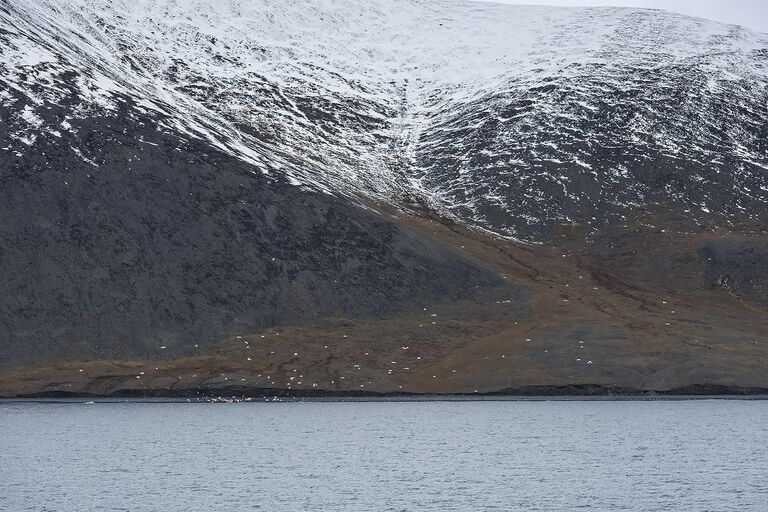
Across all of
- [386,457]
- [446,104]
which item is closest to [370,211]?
[446,104]

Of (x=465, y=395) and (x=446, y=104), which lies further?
(x=446, y=104)

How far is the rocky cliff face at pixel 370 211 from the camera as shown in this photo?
338 ft

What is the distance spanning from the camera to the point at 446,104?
18000 centimetres

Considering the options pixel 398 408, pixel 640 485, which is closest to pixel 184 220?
pixel 398 408

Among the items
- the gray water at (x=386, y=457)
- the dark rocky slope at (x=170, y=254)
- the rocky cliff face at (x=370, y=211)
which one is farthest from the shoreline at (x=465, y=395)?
the dark rocky slope at (x=170, y=254)

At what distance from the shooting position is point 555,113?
163 metres

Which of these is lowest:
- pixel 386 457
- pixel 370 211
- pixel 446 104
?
pixel 386 457

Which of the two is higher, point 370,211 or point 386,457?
point 370,211

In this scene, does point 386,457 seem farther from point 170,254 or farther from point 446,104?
point 446,104

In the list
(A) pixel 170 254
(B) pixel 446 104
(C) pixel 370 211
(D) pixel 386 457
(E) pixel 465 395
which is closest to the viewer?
(D) pixel 386 457

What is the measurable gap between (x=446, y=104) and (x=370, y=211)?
57371 mm

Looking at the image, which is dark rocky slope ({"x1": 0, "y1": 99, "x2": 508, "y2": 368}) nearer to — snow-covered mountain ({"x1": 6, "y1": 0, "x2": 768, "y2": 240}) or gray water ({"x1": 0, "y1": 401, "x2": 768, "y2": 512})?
snow-covered mountain ({"x1": 6, "y1": 0, "x2": 768, "y2": 240})

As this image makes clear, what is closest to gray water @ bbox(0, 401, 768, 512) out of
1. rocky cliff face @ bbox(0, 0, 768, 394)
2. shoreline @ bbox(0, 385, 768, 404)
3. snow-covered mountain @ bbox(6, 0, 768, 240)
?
shoreline @ bbox(0, 385, 768, 404)

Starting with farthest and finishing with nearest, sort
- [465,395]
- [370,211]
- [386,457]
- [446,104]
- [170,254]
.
Answer: [446,104] < [370,211] < [170,254] < [465,395] < [386,457]
